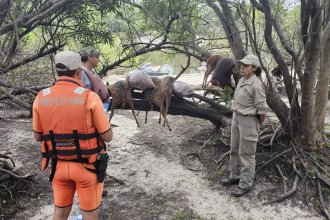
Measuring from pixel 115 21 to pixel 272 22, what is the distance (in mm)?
3405

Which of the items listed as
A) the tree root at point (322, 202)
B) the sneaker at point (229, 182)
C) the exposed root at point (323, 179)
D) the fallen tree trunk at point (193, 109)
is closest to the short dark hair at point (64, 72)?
the fallen tree trunk at point (193, 109)

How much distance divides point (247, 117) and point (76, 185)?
2514 mm

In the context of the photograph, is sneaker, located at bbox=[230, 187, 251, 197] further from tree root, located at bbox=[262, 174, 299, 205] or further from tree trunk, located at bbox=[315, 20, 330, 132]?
tree trunk, located at bbox=[315, 20, 330, 132]

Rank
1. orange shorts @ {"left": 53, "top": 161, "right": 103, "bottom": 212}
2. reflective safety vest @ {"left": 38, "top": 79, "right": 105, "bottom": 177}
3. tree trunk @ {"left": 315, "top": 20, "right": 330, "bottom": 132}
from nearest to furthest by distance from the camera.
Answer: reflective safety vest @ {"left": 38, "top": 79, "right": 105, "bottom": 177}
orange shorts @ {"left": 53, "top": 161, "right": 103, "bottom": 212}
tree trunk @ {"left": 315, "top": 20, "right": 330, "bottom": 132}

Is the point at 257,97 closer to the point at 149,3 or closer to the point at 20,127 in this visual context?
the point at 149,3

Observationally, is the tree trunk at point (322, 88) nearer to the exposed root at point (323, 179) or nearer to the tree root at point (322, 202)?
the exposed root at point (323, 179)

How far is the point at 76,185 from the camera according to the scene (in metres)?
3.00

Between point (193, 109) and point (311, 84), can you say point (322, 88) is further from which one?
point (193, 109)

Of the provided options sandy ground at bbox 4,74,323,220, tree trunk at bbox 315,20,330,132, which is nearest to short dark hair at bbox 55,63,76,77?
sandy ground at bbox 4,74,323,220

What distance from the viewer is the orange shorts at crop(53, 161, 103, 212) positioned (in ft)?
9.54

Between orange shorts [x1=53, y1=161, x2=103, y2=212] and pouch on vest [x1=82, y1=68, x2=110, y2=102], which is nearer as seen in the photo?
orange shorts [x1=53, y1=161, x2=103, y2=212]

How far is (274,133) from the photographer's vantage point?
5695 mm

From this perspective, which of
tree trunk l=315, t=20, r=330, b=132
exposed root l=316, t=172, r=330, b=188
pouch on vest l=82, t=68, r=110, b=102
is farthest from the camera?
tree trunk l=315, t=20, r=330, b=132

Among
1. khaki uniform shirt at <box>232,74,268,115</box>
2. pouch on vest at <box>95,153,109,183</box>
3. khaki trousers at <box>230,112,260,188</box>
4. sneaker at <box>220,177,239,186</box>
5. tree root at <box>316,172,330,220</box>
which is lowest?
tree root at <box>316,172,330,220</box>
